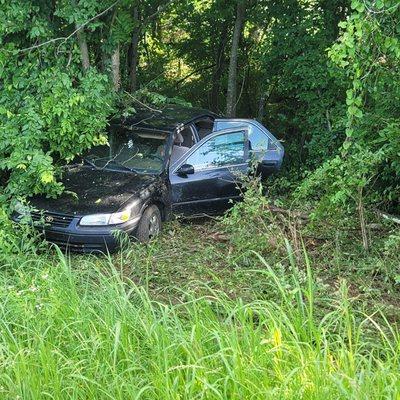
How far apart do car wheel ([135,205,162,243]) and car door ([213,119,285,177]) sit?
1.54 meters

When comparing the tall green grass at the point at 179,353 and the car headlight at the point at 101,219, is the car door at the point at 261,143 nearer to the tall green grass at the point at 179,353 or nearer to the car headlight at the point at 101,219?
the car headlight at the point at 101,219

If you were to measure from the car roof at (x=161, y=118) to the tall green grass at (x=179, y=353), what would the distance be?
372 centimetres

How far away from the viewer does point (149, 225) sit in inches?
258

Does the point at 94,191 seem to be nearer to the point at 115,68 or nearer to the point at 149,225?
the point at 149,225

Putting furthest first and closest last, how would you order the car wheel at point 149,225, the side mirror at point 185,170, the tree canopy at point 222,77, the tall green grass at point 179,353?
the side mirror at point 185,170
the car wheel at point 149,225
the tree canopy at point 222,77
the tall green grass at point 179,353

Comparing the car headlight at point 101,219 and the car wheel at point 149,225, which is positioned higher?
the car headlight at point 101,219

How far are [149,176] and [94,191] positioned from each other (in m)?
0.75

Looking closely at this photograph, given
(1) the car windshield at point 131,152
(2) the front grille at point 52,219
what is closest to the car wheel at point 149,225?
(1) the car windshield at point 131,152

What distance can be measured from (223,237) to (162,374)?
3678 mm

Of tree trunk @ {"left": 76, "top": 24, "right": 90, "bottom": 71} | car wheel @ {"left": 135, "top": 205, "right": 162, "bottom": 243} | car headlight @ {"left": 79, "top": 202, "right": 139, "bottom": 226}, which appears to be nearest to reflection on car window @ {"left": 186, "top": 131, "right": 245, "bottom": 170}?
car wheel @ {"left": 135, "top": 205, "right": 162, "bottom": 243}

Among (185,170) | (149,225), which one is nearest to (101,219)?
(149,225)

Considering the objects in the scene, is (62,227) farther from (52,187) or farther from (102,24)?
(102,24)

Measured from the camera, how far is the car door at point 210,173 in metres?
7.05

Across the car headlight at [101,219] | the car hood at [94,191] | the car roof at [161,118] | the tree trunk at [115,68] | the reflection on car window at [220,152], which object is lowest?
the car headlight at [101,219]
